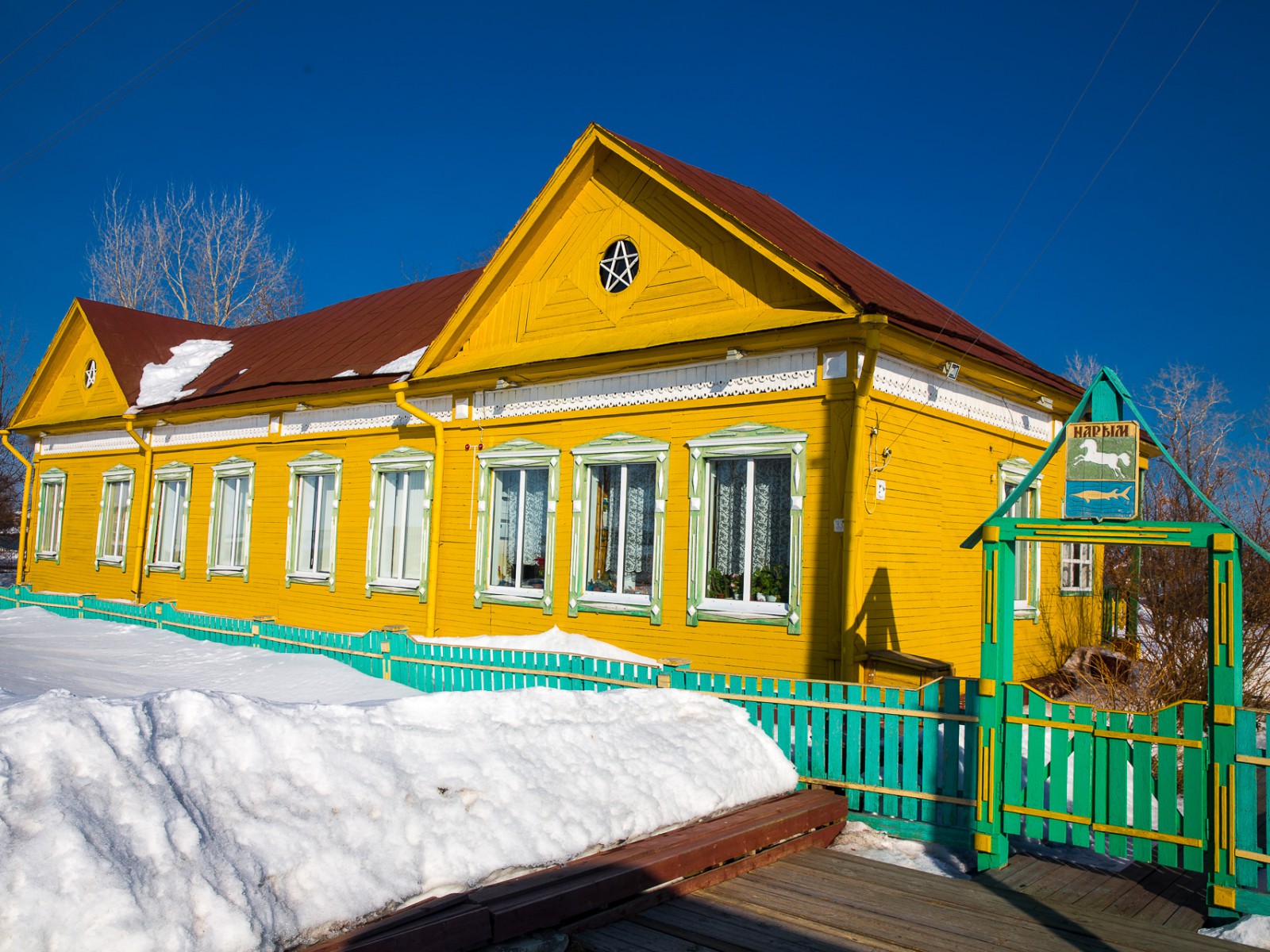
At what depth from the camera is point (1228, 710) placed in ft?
18.4

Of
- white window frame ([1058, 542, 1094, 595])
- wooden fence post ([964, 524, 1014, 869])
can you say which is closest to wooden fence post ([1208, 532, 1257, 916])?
wooden fence post ([964, 524, 1014, 869])

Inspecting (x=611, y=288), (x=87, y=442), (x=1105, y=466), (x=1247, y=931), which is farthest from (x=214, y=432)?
(x=1247, y=931)

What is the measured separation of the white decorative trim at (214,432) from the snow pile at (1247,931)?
1572cm

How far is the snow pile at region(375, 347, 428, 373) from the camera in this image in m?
15.1

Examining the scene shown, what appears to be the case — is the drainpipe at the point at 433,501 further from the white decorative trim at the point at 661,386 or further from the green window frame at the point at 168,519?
the green window frame at the point at 168,519

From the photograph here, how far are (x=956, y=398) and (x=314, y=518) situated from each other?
10.4 metres

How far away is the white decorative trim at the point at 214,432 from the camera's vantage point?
58.1 feet

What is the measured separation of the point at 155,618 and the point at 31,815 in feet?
37.9

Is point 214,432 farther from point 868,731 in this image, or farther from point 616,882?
point 616,882

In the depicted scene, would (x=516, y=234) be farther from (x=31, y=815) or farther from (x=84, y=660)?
(x=31, y=815)

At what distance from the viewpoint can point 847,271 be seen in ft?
40.7

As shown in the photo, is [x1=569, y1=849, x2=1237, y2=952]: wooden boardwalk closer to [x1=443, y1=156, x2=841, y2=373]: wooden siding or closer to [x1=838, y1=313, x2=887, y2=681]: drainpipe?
[x1=838, y1=313, x2=887, y2=681]: drainpipe

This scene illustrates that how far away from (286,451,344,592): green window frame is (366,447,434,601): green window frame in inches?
39.0

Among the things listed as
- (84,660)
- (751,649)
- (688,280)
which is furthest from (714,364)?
(84,660)
